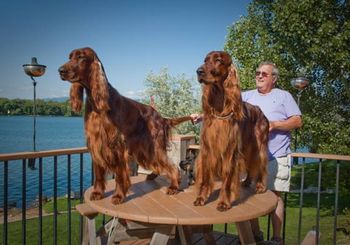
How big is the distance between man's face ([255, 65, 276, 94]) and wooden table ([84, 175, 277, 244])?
104cm

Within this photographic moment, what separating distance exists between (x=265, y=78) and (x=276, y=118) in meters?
0.39

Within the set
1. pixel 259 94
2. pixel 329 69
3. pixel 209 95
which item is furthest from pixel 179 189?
pixel 329 69

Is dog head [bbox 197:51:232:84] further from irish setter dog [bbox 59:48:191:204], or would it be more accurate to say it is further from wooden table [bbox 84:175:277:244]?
wooden table [bbox 84:175:277:244]

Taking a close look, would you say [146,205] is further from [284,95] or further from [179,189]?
[284,95]

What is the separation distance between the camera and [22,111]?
54.0 ft

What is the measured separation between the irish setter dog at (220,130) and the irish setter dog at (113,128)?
35 cm

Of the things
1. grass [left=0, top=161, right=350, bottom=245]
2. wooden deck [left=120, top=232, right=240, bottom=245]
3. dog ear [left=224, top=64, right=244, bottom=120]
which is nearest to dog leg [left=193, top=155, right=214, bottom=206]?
dog ear [left=224, top=64, right=244, bottom=120]

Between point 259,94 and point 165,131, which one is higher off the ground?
point 259,94

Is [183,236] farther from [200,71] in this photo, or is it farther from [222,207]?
[200,71]

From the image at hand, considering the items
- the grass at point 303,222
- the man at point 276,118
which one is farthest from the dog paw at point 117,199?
the grass at point 303,222

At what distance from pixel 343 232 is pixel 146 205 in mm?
8340

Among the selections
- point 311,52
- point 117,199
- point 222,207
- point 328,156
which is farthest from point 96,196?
point 311,52

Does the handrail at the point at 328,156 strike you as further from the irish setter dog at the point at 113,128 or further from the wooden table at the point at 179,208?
the irish setter dog at the point at 113,128

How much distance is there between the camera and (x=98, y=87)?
195 centimetres
